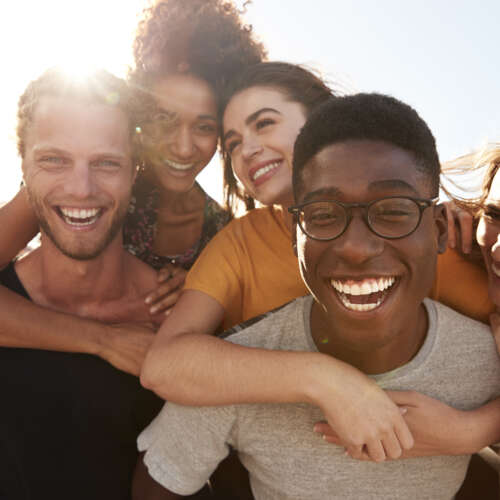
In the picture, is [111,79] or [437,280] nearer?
[437,280]

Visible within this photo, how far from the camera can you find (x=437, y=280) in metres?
2.44

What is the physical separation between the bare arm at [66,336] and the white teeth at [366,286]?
1.19 metres

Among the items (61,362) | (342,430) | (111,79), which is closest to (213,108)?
(111,79)

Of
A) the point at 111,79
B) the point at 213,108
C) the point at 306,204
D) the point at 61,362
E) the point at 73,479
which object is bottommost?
the point at 73,479

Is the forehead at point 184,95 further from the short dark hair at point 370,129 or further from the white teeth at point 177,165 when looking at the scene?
the short dark hair at point 370,129

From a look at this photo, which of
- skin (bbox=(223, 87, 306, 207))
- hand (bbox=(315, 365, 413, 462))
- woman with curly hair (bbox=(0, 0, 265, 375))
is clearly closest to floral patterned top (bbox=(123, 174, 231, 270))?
woman with curly hair (bbox=(0, 0, 265, 375))

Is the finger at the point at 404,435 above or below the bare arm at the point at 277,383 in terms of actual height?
below

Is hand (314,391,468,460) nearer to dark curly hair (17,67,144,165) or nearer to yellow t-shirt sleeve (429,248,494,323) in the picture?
yellow t-shirt sleeve (429,248,494,323)

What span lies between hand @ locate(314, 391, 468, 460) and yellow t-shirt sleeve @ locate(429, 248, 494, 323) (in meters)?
0.58

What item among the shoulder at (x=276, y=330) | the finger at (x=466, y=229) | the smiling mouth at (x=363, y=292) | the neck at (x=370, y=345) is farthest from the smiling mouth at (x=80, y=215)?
the finger at (x=466, y=229)

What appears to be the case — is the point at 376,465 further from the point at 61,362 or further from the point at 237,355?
the point at 61,362

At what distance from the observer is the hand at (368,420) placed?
1786 millimetres

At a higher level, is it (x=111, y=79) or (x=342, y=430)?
(x=111, y=79)

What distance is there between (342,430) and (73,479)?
4.85ft
